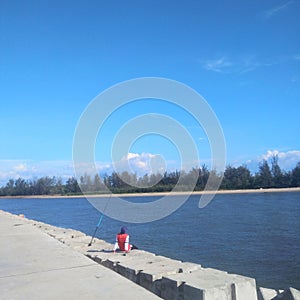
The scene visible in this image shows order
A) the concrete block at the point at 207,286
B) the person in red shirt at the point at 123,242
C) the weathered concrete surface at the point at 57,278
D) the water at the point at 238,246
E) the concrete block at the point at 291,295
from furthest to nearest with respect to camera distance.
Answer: the water at the point at 238,246 → the person in red shirt at the point at 123,242 → the concrete block at the point at 291,295 → the concrete block at the point at 207,286 → the weathered concrete surface at the point at 57,278

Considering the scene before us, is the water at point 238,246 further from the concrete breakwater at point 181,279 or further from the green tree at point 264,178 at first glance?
the green tree at point 264,178

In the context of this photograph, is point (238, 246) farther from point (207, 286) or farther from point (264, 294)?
point (207, 286)

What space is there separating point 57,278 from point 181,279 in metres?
2.28

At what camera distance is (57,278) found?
7031 mm

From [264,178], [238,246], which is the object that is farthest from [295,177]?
[238,246]

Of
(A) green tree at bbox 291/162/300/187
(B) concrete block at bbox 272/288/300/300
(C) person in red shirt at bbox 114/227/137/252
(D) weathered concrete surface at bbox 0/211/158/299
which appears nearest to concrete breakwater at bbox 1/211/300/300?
(B) concrete block at bbox 272/288/300/300

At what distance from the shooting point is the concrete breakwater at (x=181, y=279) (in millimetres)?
6473

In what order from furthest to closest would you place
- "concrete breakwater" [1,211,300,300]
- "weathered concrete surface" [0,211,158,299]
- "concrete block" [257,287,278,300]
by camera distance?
"concrete block" [257,287,278,300] → "concrete breakwater" [1,211,300,300] → "weathered concrete surface" [0,211,158,299]

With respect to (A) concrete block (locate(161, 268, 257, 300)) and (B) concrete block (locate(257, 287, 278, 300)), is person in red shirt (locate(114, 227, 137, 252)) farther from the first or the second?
(B) concrete block (locate(257, 287, 278, 300))

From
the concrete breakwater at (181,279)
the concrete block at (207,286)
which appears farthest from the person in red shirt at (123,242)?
the concrete block at (207,286)

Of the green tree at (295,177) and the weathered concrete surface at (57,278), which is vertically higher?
the green tree at (295,177)

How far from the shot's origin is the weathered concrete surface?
5898 mm

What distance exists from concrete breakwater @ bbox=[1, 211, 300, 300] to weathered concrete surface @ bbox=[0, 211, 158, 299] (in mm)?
949

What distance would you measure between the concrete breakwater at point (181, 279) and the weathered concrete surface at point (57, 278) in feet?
3.11
